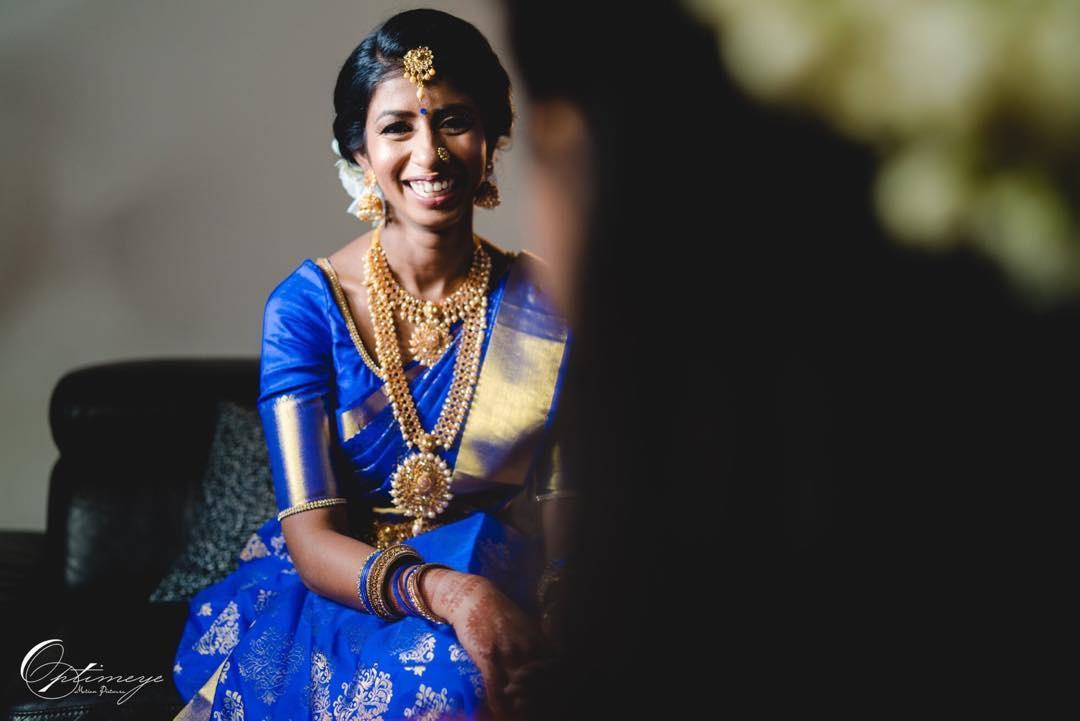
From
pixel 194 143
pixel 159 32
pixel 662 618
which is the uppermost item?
pixel 159 32

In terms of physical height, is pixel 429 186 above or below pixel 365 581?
above

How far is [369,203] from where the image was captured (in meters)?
1.38

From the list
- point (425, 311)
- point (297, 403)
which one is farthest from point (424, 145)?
point (297, 403)

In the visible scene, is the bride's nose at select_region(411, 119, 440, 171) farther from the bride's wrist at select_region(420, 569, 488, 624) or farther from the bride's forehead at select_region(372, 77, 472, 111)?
the bride's wrist at select_region(420, 569, 488, 624)

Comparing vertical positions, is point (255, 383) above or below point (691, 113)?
below

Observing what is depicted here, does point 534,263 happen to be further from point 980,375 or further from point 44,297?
point 44,297

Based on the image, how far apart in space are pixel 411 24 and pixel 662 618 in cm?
102

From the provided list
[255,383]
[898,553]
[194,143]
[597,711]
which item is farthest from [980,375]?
[194,143]

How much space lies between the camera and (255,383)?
2.06 m

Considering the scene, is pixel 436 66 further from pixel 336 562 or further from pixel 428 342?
pixel 336 562

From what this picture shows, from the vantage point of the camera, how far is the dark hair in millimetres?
1272

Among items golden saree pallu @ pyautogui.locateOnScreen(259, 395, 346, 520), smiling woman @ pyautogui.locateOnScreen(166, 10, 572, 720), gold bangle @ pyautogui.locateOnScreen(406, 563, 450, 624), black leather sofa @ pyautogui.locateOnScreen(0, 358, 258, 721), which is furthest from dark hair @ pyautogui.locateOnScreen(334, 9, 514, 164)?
black leather sofa @ pyautogui.locateOnScreen(0, 358, 258, 721)

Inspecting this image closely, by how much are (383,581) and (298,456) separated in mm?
240

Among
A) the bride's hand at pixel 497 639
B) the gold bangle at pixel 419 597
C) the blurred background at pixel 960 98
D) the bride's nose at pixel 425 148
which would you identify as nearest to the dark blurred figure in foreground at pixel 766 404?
the blurred background at pixel 960 98
